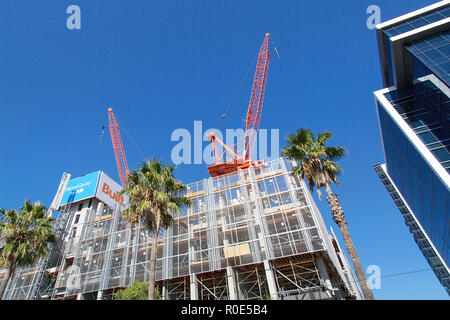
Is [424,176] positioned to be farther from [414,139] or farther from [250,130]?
[250,130]

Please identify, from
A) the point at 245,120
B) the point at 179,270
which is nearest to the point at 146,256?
the point at 179,270

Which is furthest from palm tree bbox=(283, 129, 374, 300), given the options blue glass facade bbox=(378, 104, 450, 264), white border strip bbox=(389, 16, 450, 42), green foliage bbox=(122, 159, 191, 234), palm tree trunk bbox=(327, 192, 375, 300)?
white border strip bbox=(389, 16, 450, 42)

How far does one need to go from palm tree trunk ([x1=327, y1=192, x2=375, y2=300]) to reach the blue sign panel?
58.5 metres

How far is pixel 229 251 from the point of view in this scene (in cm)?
2866

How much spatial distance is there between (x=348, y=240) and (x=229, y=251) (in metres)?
16.5

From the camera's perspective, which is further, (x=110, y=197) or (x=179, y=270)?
(x=110, y=197)

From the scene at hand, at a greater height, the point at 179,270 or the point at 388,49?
the point at 388,49

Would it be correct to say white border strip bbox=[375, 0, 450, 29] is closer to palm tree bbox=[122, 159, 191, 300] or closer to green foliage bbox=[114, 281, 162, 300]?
palm tree bbox=[122, 159, 191, 300]

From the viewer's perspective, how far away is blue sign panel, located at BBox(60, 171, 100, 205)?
60.9m

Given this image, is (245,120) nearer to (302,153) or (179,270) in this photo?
(179,270)

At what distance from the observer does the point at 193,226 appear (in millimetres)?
33688

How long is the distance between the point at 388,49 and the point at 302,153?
25744 mm

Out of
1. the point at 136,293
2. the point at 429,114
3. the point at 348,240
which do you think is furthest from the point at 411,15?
the point at 136,293

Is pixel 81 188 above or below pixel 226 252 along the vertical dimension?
above
